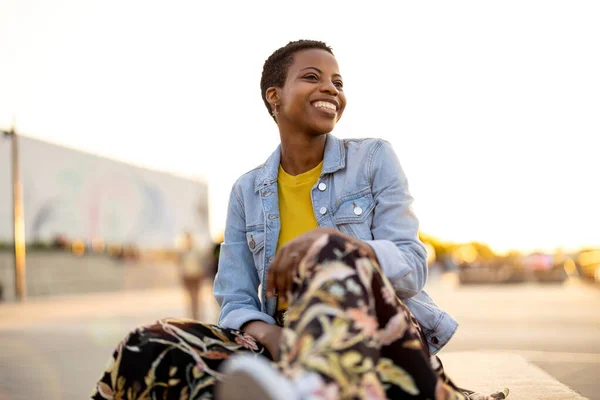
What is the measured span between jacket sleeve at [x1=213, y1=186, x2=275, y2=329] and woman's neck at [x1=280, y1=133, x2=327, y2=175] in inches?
9.6

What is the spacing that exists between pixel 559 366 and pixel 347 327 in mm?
3950

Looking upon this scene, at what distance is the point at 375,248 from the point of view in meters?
1.80

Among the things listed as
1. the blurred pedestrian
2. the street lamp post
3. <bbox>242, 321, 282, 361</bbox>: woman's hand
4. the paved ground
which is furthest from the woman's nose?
the street lamp post

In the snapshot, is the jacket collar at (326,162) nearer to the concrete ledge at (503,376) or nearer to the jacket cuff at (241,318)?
the jacket cuff at (241,318)

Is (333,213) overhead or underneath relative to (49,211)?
underneath

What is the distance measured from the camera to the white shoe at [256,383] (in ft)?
4.01

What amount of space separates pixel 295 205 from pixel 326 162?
0.59 feet

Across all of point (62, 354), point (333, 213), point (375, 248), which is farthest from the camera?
point (62, 354)

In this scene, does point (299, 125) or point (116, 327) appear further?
point (116, 327)

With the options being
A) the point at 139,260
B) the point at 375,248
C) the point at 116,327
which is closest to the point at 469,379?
the point at 375,248

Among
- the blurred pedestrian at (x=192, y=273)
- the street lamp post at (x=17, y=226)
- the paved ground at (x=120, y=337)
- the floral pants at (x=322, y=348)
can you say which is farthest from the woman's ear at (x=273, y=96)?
the street lamp post at (x=17, y=226)

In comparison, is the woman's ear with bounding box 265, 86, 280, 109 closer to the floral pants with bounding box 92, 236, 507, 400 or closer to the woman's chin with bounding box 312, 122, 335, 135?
the woman's chin with bounding box 312, 122, 335, 135

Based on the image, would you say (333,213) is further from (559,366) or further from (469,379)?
(559,366)

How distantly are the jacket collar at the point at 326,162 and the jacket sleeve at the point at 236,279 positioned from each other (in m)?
0.15
